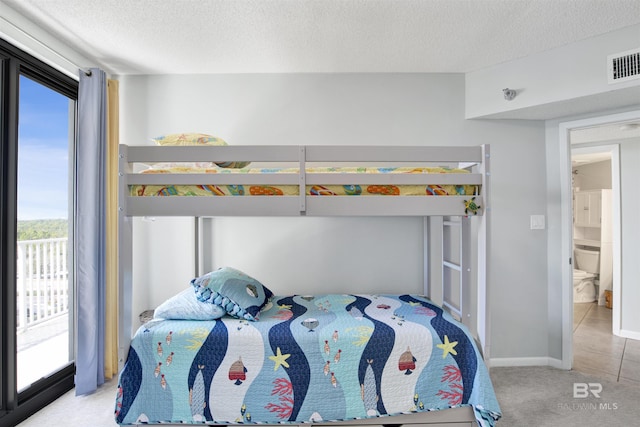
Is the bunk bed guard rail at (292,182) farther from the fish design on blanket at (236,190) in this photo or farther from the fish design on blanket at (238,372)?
the fish design on blanket at (238,372)

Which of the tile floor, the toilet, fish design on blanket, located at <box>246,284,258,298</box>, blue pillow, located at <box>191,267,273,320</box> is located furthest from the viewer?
the toilet

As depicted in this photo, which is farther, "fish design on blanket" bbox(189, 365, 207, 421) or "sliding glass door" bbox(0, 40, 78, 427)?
"sliding glass door" bbox(0, 40, 78, 427)

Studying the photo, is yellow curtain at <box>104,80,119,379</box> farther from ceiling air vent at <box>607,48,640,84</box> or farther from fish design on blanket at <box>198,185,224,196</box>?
ceiling air vent at <box>607,48,640,84</box>

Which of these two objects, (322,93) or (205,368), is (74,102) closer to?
(322,93)

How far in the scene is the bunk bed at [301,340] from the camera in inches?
65.0

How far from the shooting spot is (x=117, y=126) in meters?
2.45

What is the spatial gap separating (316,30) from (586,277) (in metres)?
4.90

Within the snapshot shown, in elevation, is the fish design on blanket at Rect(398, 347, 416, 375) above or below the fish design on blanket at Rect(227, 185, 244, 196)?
below

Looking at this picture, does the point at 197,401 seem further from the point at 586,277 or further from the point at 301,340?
the point at 586,277

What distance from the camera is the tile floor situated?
2531 millimetres

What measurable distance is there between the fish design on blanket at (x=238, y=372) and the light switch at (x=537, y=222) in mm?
2547

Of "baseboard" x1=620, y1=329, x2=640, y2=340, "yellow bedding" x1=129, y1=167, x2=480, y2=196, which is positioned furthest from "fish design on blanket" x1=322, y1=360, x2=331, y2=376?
"baseboard" x1=620, y1=329, x2=640, y2=340

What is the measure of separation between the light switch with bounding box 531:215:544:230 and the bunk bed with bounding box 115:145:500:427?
48.4 inches

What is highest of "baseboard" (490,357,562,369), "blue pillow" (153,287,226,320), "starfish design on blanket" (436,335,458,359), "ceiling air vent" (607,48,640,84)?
"ceiling air vent" (607,48,640,84)
